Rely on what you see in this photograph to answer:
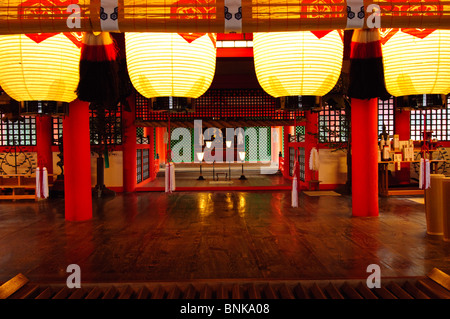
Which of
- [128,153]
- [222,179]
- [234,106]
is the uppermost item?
[234,106]

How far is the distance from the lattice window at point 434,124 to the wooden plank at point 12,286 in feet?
34.5

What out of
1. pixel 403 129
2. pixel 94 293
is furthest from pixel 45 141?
pixel 403 129

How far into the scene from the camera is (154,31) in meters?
2.22

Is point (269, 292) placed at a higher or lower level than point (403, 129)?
lower

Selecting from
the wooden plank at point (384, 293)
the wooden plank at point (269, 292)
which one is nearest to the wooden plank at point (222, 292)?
the wooden plank at point (269, 292)

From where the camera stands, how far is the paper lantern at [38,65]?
2480 mm

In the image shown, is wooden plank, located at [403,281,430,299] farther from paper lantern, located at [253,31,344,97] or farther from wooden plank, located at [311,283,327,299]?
paper lantern, located at [253,31,344,97]

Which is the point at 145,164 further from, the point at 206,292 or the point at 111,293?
the point at 206,292

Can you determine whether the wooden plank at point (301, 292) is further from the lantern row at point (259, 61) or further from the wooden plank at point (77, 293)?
the wooden plank at point (77, 293)

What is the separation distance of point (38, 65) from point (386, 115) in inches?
391

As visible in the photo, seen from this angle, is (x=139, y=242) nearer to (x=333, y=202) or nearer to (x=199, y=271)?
(x=199, y=271)

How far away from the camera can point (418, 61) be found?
240cm

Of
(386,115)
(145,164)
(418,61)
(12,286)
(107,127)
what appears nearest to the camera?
(418,61)

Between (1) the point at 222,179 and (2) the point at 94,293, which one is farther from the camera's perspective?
(1) the point at 222,179
